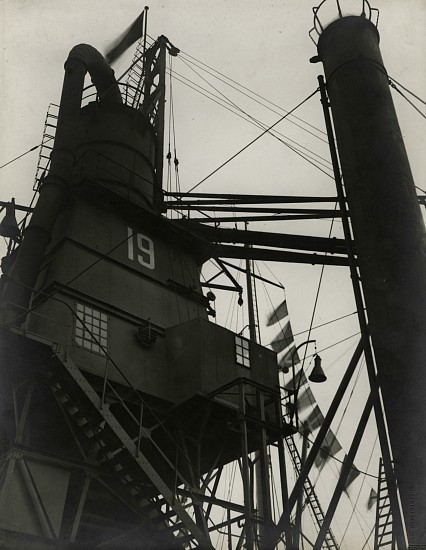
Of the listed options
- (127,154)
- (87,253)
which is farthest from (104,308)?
(127,154)

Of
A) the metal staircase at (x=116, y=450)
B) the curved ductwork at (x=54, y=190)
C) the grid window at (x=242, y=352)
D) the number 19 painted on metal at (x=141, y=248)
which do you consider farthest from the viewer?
the number 19 painted on metal at (x=141, y=248)

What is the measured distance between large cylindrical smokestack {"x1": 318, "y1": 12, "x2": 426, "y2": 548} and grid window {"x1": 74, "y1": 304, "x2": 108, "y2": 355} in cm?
847

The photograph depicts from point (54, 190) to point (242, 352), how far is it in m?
7.32

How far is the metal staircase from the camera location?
15.8m

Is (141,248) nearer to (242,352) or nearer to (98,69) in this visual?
(242,352)

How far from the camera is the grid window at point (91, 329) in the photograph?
18.2 m

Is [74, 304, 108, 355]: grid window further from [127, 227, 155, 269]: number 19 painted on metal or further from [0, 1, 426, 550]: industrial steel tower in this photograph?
[127, 227, 155, 269]: number 19 painted on metal

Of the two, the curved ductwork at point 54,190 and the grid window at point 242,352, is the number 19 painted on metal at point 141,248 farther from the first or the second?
the grid window at point 242,352

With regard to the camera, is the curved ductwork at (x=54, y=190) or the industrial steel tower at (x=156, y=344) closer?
the industrial steel tower at (x=156, y=344)

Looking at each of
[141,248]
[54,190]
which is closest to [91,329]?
[141,248]

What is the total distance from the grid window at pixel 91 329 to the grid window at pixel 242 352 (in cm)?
397

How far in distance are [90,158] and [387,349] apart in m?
15.3

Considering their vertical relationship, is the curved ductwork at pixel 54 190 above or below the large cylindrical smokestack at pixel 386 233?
above

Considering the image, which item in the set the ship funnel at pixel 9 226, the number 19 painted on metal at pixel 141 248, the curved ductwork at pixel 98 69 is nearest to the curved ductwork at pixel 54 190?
the curved ductwork at pixel 98 69
